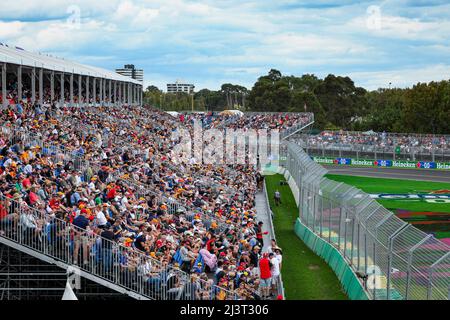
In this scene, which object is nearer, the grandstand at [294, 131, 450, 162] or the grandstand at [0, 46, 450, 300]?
the grandstand at [0, 46, 450, 300]

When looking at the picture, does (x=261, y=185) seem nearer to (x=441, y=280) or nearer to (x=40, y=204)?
(x=40, y=204)

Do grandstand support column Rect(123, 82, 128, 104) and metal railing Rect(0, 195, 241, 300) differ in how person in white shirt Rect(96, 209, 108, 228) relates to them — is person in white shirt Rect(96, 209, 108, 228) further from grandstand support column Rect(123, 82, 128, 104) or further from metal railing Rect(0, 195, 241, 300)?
grandstand support column Rect(123, 82, 128, 104)

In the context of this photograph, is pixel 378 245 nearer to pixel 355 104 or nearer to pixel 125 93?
pixel 125 93

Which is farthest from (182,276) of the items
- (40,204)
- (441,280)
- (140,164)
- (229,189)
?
(229,189)

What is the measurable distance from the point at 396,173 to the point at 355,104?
58.1 metres

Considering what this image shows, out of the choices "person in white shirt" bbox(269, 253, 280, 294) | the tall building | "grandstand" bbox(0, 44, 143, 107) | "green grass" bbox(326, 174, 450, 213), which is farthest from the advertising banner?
the tall building

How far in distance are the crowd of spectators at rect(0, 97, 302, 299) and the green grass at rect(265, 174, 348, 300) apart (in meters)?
1.44

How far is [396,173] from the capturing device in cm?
5778

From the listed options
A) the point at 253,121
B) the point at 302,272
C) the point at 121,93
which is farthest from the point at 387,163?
the point at 302,272

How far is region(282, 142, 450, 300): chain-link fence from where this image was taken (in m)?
12.6

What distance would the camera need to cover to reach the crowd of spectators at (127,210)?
1527cm

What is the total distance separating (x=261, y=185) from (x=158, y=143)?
728 cm
